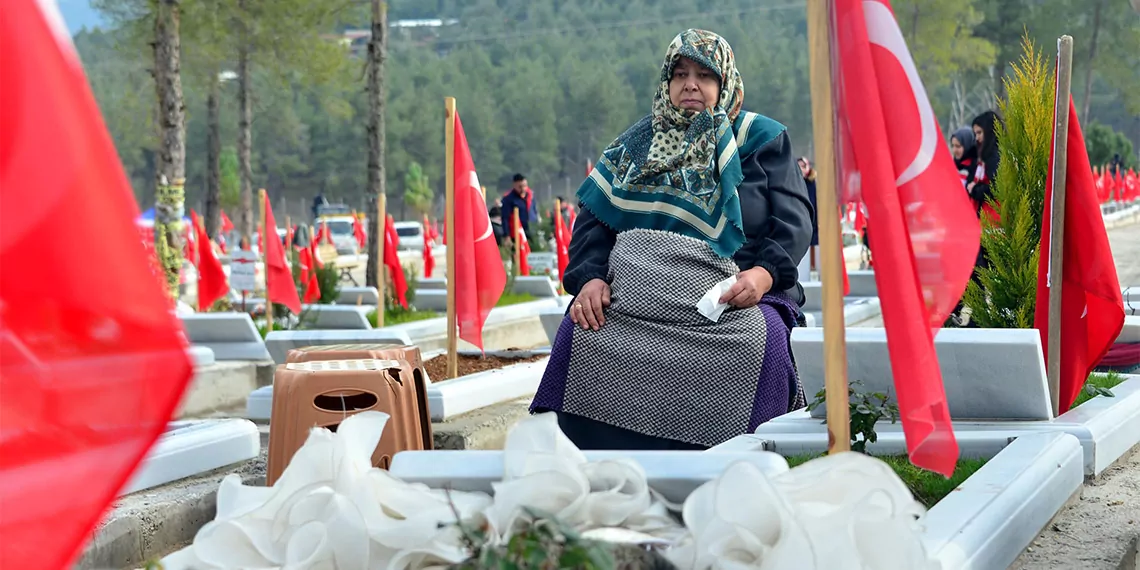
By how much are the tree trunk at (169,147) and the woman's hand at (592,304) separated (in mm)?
7901

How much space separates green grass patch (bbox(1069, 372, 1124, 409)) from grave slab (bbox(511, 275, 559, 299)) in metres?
9.87

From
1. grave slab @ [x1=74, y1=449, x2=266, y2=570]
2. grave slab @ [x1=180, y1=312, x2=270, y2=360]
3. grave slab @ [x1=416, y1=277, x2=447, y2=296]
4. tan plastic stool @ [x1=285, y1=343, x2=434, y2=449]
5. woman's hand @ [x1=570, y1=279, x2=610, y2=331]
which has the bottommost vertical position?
grave slab @ [x1=416, y1=277, x2=447, y2=296]

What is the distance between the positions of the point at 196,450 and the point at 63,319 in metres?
3.47

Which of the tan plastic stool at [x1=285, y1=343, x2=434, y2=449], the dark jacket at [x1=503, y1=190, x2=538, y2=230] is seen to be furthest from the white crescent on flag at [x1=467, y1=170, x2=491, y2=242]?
the dark jacket at [x1=503, y1=190, x2=538, y2=230]

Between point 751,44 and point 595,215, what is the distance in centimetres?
9333

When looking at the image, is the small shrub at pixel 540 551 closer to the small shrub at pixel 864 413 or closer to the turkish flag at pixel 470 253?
the small shrub at pixel 864 413

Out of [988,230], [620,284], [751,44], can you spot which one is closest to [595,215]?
[620,284]

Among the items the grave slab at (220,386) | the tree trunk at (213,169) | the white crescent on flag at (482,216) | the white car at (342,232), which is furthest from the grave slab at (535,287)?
the white car at (342,232)

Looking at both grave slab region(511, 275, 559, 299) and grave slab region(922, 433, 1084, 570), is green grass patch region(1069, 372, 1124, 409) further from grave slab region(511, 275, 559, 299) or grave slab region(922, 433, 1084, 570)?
grave slab region(511, 275, 559, 299)

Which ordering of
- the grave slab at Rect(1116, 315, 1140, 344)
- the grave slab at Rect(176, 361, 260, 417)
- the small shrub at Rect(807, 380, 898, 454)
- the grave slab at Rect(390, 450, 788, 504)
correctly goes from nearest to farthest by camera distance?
the grave slab at Rect(390, 450, 788, 504) → the small shrub at Rect(807, 380, 898, 454) → the grave slab at Rect(1116, 315, 1140, 344) → the grave slab at Rect(176, 361, 260, 417)

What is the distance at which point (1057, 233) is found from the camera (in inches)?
197

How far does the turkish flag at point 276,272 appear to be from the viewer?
11094 mm

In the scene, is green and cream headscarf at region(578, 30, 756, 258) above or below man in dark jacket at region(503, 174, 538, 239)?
above

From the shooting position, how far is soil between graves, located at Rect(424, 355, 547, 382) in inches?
327
